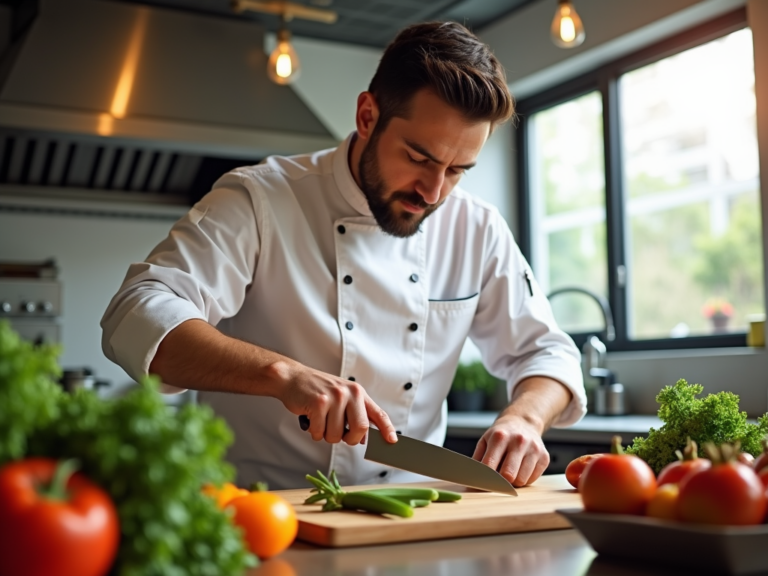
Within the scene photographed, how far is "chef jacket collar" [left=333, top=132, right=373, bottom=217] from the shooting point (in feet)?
5.81

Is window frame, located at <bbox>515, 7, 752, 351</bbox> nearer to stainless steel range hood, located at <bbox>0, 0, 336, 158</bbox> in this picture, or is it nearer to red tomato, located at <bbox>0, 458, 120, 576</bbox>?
stainless steel range hood, located at <bbox>0, 0, 336, 158</bbox>

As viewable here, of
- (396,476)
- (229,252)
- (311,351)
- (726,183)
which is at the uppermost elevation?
(726,183)

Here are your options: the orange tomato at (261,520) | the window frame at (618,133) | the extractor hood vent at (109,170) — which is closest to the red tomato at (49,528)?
the orange tomato at (261,520)

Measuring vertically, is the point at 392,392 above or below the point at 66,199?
below

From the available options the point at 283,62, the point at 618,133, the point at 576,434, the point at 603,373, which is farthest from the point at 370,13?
the point at 576,434

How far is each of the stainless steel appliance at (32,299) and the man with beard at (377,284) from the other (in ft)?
6.26

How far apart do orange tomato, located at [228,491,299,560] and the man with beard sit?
539mm

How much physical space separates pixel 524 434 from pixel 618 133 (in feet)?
7.40

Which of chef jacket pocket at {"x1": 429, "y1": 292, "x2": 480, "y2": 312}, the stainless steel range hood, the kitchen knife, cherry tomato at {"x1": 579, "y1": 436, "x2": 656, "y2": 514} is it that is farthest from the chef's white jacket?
the stainless steel range hood

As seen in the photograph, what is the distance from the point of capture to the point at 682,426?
4.22 ft

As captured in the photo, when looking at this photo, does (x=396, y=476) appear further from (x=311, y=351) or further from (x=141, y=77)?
(x=141, y=77)

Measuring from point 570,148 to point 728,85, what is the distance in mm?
784

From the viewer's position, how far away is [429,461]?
1.35 meters

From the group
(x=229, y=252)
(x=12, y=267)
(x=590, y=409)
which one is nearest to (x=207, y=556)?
(x=229, y=252)
